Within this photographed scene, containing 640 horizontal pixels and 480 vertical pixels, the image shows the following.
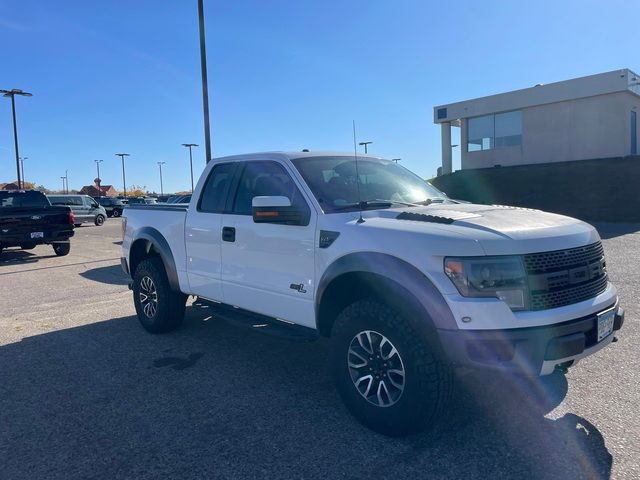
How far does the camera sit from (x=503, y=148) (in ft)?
95.4

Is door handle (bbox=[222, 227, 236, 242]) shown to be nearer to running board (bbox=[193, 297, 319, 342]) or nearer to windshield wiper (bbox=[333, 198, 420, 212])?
running board (bbox=[193, 297, 319, 342])

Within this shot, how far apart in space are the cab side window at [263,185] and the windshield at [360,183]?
152mm

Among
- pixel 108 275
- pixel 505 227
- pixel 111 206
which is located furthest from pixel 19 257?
pixel 111 206

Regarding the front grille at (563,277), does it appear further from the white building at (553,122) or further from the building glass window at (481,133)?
the building glass window at (481,133)

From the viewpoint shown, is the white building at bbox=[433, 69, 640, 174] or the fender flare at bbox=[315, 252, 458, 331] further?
the white building at bbox=[433, 69, 640, 174]

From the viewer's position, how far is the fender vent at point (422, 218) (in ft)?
11.0

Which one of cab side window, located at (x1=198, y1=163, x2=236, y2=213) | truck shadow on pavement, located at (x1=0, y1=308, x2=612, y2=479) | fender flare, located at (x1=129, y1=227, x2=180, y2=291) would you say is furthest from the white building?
fender flare, located at (x1=129, y1=227, x2=180, y2=291)

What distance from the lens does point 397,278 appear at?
316 cm

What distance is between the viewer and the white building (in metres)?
25.3

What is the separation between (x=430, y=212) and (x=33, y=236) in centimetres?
1259

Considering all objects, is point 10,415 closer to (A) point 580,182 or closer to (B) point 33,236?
(B) point 33,236

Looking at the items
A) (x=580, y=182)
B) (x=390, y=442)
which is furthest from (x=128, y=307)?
(x=580, y=182)

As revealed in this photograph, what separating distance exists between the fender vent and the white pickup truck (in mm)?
14

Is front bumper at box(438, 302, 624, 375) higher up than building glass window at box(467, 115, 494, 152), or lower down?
lower down
